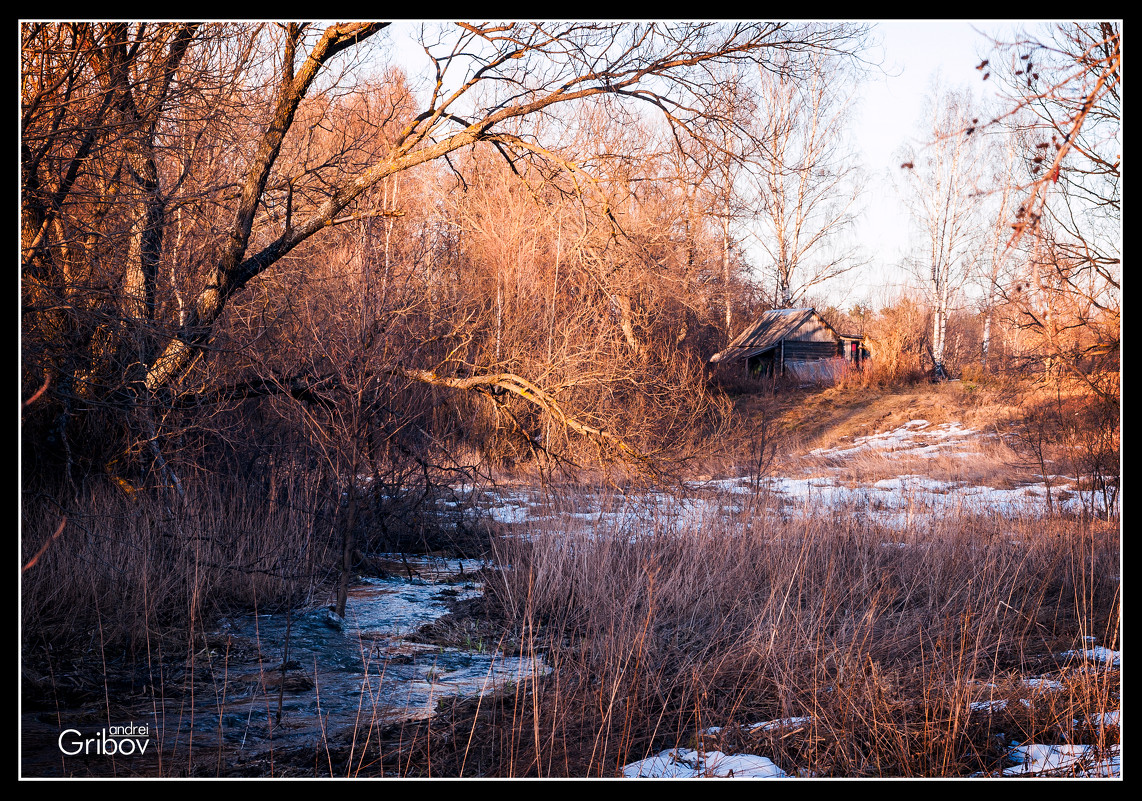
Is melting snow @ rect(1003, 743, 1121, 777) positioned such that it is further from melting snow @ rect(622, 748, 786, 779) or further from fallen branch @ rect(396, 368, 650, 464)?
fallen branch @ rect(396, 368, 650, 464)

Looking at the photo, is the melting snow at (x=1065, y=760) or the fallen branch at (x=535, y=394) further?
the fallen branch at (x=535, y=394)

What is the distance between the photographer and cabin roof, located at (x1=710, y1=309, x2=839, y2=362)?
27.5m

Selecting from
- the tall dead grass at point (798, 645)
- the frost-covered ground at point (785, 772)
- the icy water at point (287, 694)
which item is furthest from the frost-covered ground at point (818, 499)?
the frost-covered ground at point (785, 772)

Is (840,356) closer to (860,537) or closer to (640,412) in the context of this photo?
(640,412)

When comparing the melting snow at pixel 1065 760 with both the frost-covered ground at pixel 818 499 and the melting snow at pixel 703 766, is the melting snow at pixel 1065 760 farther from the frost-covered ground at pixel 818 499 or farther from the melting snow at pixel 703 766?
the frost-covered ground at pixel 818 499

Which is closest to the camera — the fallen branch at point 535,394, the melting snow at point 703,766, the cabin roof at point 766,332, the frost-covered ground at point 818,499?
the melting snow at point 703,766

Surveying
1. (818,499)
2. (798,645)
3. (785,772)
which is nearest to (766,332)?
(818,499)

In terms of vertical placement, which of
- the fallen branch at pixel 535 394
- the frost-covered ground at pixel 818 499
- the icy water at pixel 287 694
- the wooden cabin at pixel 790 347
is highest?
the wooden cabin at pixel 790 347

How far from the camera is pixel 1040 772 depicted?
314cm

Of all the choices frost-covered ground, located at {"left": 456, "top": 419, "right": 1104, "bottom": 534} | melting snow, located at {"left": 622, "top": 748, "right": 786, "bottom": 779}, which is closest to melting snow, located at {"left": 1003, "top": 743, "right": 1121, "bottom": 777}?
melting snow, located at {"left": 622, "top": 748, "right": 786, "bottom": 779}

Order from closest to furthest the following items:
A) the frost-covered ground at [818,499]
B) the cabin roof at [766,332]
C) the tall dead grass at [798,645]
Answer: the tall dead grass at [798,645]
the frost-covered ground at [818,499]
the cabin roof at [766,332]

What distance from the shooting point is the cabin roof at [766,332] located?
27.5 metres

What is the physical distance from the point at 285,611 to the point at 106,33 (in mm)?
4284

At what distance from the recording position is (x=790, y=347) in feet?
93.7
